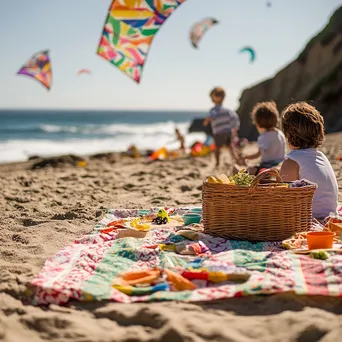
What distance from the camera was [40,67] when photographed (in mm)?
12211

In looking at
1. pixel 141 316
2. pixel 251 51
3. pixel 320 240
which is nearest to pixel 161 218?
pixel 320 240

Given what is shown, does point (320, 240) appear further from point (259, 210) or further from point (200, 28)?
point (200, 28)

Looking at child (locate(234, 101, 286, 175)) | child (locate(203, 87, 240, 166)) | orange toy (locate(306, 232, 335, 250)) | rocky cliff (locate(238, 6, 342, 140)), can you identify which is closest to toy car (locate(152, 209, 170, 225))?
orange toy (locate(306, 232, 335, 250))

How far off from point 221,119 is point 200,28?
12.8 feet

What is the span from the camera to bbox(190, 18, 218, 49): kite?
430 inches

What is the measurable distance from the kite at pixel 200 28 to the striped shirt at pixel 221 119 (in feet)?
11.2

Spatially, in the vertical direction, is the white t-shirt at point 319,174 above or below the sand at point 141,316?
above

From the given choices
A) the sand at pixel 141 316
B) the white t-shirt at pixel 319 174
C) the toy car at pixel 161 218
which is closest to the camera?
the sand at pixel 141 316

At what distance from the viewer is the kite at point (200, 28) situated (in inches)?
430

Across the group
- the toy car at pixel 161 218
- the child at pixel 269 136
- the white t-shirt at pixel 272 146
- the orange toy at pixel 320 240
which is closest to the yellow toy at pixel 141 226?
the toy car at pixel 161 218

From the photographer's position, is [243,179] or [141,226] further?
[141,226]

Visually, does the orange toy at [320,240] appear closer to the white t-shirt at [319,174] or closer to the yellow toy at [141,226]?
the white t-shirt at [319,174]

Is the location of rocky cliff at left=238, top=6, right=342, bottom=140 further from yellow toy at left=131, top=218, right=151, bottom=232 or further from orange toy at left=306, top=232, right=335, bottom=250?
orange toy at left=306, top=232, right=335, bottom=250

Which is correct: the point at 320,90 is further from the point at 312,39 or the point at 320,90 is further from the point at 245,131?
the point at 245,131
